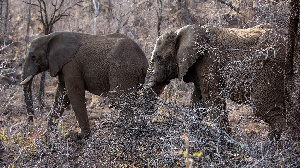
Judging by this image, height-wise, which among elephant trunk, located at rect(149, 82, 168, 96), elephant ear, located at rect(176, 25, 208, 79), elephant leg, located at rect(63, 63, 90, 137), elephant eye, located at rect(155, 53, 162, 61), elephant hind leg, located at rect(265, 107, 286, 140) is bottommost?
elephant leg, located at rect(63, 63, 90, 137)

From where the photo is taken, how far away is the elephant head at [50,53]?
306 inches

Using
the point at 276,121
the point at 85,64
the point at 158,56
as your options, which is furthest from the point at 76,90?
the point at 276,121

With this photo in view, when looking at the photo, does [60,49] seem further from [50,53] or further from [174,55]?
[174,55]

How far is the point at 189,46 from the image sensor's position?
5.93 metres

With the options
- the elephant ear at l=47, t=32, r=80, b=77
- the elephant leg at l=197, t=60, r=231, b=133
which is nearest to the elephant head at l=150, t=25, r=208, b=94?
the elephant leg at l=197, t=60, r=231, b=133

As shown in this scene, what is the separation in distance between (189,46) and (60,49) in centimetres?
313

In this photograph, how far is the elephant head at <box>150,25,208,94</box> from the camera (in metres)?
5.92

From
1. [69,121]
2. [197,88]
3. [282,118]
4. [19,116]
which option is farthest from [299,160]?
[19,116]

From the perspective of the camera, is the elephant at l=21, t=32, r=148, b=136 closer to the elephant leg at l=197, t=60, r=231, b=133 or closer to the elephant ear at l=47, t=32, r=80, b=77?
the elephant ear at l=47, t=32, r=80, b=77

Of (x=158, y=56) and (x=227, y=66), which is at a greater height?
(x=227, y=66)

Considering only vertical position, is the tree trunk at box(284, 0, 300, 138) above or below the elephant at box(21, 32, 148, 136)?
above

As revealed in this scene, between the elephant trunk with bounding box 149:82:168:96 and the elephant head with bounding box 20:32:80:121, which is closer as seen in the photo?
the elephant trunk with bounding box 149:82:168:96

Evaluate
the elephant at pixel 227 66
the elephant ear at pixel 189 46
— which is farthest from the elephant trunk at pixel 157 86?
the elephant ear at pixel 189 46

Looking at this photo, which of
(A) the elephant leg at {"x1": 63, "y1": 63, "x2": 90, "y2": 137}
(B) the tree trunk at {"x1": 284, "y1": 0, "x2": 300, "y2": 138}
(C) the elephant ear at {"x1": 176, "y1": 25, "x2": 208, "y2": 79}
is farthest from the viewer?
(A) the elephant leg at {"x1": 63, "y1": 63, "x2": 90, "y2": 137}
